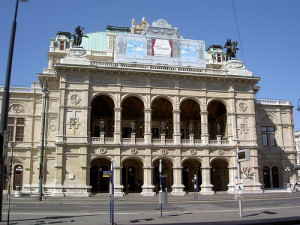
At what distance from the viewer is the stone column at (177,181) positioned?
119ft

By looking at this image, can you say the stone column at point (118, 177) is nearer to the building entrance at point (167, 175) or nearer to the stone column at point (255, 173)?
the building entrance at point (167, 175)

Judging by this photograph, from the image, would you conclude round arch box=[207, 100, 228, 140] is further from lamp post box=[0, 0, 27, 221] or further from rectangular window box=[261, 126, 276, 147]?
lamp post box=[0, 0, 27, 221]

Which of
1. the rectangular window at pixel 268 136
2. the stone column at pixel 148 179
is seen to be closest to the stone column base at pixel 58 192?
the stone column at pixel 148 179

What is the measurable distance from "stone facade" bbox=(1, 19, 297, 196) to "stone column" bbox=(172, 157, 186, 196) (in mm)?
110

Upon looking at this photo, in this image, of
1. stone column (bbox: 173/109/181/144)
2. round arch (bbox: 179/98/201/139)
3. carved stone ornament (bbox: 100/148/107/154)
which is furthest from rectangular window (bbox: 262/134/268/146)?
carved stone ornament (bbox: 100/148/107/154)

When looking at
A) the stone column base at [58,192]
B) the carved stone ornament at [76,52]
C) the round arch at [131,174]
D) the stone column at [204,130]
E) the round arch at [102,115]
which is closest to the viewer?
the stone column base at [58,192]

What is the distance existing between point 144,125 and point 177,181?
8144 mm

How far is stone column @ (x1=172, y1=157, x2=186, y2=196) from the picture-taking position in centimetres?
3631

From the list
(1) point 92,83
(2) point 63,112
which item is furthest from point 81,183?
(1) point 92,83

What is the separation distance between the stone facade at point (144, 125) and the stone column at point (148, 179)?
0.11 m

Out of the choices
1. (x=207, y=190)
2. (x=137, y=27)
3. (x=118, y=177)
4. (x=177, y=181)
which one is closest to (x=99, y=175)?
(x=118, y=177)

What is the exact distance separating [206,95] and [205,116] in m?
2.60

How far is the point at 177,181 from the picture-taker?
36.8 metres

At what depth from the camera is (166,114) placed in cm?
4469
